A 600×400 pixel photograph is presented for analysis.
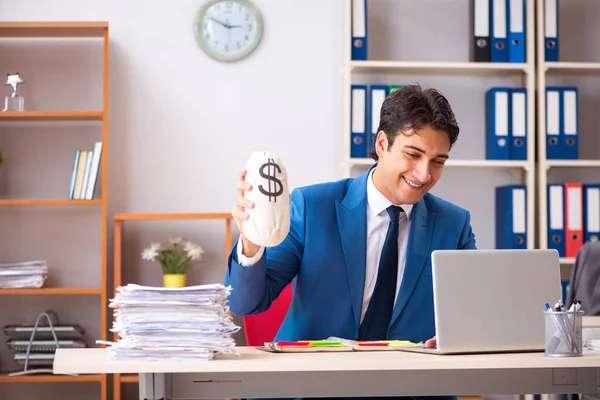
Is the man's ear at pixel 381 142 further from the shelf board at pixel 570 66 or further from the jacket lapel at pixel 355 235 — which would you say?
the shelf board at pixel 570 66

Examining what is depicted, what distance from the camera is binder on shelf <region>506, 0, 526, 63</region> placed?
12.5 ft

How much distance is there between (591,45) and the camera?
4.15 metres

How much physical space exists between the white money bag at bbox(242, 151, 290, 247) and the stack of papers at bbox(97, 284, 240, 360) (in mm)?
146

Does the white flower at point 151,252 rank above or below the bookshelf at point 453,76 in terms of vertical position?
below

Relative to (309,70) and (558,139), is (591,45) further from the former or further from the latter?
(309,70)

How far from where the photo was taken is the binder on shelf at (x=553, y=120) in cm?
382

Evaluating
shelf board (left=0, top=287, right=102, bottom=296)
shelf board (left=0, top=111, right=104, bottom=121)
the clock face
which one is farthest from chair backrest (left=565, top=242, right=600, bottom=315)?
shelf board (left=0, top=111, right=104, bottom=121)

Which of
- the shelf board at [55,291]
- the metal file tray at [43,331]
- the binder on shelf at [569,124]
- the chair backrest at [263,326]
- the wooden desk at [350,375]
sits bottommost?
the metal file tray at [43,331]

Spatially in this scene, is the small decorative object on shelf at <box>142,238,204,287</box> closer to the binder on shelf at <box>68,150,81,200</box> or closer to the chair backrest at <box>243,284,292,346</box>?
the binder on shelf at <box>68,150,81,200</box>

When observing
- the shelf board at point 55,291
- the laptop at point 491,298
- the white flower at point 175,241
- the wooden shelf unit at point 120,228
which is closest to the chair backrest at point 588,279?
the laptop at point 491,298

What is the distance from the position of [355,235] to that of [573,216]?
211 cm

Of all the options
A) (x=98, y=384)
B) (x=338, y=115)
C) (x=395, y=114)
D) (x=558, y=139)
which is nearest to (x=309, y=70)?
(x=338, y=115)

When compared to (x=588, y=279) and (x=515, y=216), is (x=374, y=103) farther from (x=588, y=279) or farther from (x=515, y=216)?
(x=588, y=279)

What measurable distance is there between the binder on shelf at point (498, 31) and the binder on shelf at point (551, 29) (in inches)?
7.4
